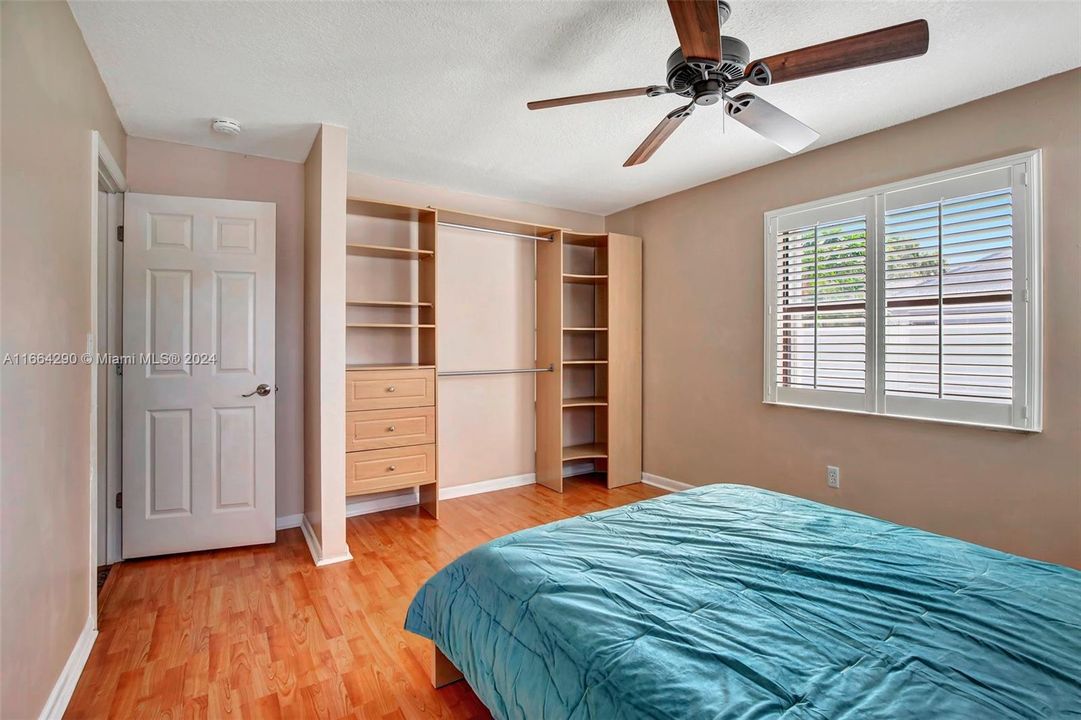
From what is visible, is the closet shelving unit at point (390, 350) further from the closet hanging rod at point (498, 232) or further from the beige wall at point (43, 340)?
the beige wall at point (43, 340)

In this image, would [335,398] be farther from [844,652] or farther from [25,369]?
[844,652]

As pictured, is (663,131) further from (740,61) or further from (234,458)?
(234,458)

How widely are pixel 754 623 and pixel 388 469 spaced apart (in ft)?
9.04

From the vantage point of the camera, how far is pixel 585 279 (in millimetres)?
4516

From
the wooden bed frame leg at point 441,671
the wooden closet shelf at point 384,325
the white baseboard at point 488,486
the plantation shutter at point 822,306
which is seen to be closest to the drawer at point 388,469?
the white baseboard at point 488,486

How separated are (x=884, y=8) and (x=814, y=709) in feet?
7.61

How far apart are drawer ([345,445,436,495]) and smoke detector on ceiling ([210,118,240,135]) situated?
2028 mm

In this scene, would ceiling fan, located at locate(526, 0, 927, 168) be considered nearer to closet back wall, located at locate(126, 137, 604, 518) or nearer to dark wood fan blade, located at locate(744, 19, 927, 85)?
dark wood fan blade, located at locate(744, 19, 927, 85)

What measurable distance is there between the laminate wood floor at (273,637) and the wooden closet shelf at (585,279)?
6.96 ft

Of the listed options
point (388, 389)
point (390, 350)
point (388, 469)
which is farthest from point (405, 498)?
point (390, 350)

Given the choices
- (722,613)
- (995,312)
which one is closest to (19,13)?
(722,613)

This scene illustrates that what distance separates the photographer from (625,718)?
39.7 inches

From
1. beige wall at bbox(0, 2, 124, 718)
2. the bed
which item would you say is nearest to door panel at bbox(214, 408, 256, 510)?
beige wall at bbox(0, 2, 124, 718)

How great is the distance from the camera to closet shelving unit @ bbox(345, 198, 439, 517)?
3412 millimetres
